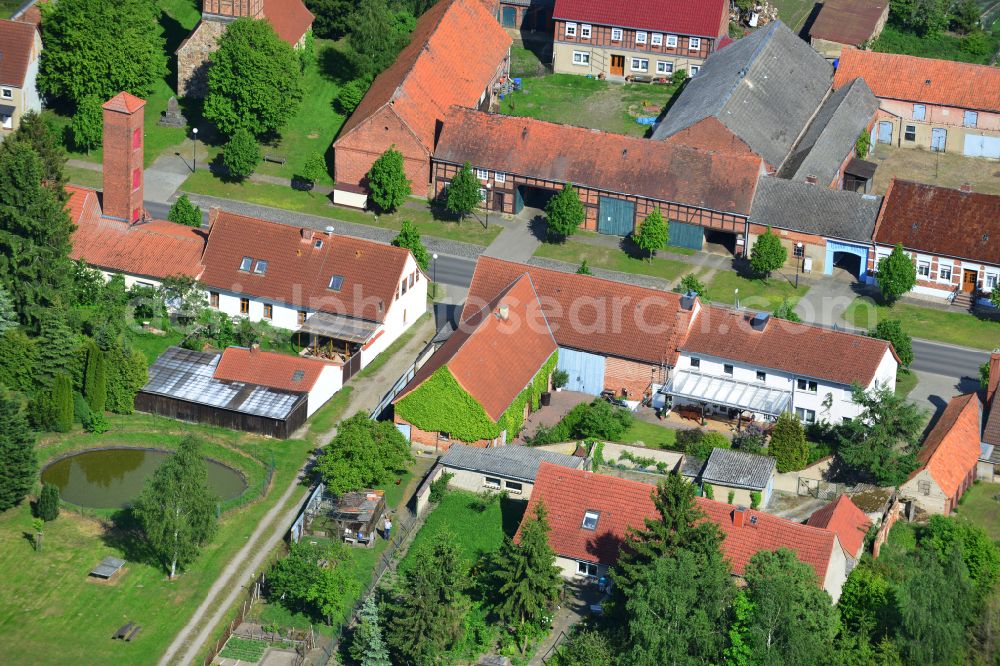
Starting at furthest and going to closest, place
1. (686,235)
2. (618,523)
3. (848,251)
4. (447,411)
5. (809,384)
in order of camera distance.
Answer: (686,235), (848,251), (809,384), (447,411), (618,523)

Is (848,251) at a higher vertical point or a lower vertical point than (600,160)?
lower

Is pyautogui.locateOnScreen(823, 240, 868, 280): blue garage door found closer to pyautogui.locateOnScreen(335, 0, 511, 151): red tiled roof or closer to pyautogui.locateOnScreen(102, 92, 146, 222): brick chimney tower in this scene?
pyautogui.locateOnScreen(335, 0, 511, 151): red tiled roof

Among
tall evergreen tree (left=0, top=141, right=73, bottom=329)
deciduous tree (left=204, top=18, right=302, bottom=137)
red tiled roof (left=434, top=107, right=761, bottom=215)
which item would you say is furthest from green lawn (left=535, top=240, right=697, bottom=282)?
tall evergreen tree (left=0, top=141, right=73, bottom=329)

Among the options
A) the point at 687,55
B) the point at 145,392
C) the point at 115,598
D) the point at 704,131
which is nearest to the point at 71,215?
the point at 145,392

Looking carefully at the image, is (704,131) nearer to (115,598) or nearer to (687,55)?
(687,55)

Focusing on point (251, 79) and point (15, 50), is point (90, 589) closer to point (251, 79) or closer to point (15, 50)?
point (251, 79)

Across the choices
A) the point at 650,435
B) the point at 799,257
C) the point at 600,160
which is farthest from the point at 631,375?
the point at 600,160
